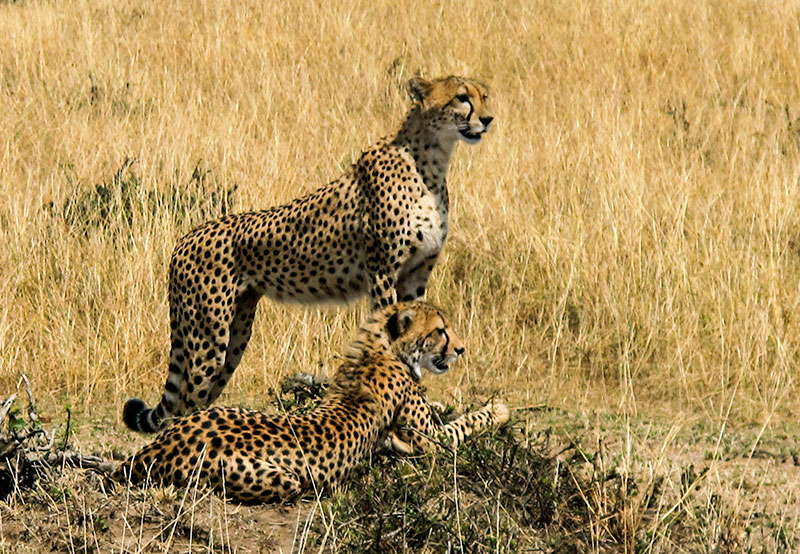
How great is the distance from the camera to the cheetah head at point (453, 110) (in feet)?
17.7

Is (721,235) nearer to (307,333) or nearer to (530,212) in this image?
(530,212)

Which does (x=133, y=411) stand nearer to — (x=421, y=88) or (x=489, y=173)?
(x=421, y=88)

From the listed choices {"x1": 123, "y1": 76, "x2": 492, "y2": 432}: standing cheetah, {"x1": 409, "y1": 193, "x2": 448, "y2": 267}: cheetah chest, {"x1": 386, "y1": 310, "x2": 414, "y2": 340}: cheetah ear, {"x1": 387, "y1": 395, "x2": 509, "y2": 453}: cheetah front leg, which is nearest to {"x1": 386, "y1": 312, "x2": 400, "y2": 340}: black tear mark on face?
{"x1": 386, "y1": 310, "x2": 414, "y2": 340}: cheetah ear

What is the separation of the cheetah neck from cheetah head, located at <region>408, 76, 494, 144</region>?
0.02m

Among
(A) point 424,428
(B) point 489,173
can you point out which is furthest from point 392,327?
(B) point 489,173

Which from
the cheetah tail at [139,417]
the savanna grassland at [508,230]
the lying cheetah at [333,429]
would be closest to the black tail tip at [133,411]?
the cheetah tail at [139,417]

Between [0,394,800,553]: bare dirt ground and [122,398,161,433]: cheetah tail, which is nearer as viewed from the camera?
[0,394,800,553]: bare dirt ground

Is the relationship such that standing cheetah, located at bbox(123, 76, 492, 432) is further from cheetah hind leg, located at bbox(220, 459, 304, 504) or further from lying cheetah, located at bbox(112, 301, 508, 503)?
cheetah hind leg, located at bbox(220, 459, 304, 504)

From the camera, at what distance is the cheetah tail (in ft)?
15.9

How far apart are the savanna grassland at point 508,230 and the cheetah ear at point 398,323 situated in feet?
1.67

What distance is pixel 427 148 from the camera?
5.39m

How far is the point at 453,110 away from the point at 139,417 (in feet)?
5.74

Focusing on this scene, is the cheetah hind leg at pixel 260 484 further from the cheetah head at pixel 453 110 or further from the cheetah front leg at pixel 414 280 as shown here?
the cheetah head at pixel 453 110

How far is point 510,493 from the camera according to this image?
3.76 meters
